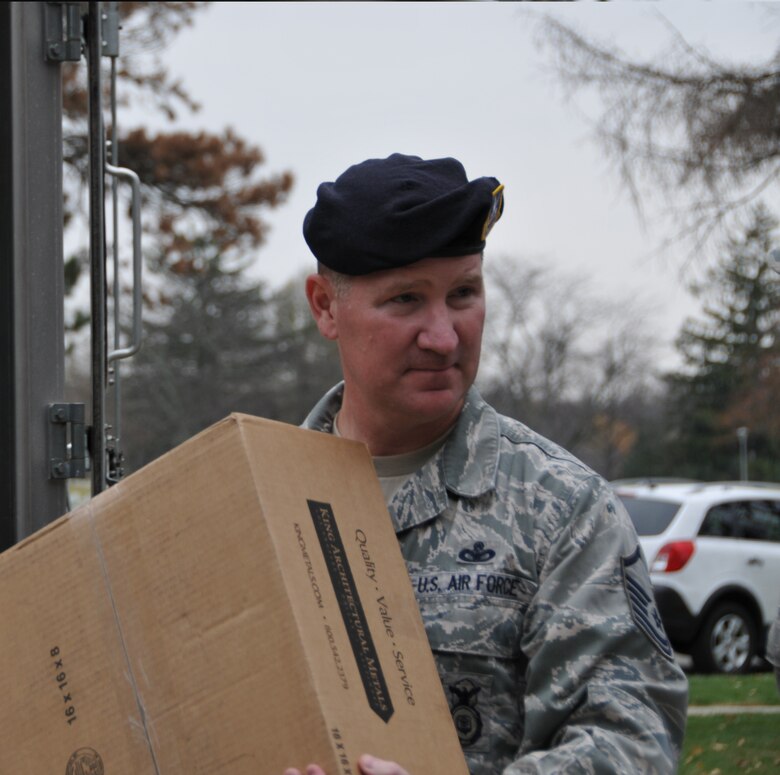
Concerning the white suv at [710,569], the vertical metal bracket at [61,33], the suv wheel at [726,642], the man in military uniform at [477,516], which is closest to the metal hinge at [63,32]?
the vertical metal bracket at [61,33]

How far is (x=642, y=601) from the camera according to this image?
1.54 metres

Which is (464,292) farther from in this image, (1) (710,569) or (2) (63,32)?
(1) (710,569)

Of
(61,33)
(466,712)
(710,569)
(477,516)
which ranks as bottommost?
(710,569)

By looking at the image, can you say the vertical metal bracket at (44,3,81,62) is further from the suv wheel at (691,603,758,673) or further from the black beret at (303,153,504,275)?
the suv wheel at (691,603,758,673)

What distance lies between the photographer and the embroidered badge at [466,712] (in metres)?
1.62

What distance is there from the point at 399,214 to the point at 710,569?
24.4 feet

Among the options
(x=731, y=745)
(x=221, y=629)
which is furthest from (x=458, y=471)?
(x=731, y=745)

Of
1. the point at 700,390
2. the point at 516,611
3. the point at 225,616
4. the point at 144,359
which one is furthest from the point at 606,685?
the point at 700,390

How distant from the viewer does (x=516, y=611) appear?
5.26 ft

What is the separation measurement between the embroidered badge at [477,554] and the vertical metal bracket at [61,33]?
3.98ft

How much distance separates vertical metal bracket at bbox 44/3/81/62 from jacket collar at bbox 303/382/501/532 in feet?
3.39

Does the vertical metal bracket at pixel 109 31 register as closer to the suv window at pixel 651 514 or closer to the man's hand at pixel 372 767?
the man's hand at pixel 372 767

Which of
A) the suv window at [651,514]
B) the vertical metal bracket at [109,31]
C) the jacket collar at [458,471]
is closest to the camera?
the jacket collar at [458,471]

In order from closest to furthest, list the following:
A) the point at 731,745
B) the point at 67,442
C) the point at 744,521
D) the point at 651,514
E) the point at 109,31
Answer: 1. the point at 67,442
2. the point at 109,31
3. the point at 731,745
4. the point at 651,514
5. the point at 744,521
